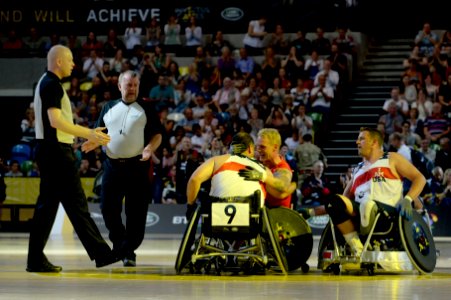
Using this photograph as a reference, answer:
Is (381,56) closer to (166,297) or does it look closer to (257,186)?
(257,186)

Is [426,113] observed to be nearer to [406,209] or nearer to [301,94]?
[301,94]

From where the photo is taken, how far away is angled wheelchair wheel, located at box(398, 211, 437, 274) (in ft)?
38.0

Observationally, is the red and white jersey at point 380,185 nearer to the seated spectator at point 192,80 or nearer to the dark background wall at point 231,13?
the seated spectator at point 192,80

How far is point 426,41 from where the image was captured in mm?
26984

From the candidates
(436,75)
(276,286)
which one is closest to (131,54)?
(436,75)

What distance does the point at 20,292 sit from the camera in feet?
30.8

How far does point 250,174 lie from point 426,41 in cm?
1615

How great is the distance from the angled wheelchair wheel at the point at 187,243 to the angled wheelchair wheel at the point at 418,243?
6.36ft

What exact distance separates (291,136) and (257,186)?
1273 centimetres

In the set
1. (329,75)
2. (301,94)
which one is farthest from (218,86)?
(329,75)

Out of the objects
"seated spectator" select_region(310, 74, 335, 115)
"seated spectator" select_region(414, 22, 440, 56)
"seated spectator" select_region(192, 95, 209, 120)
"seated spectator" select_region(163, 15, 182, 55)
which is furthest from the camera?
"seated spectator" select_region(163, 15, 182, 55)

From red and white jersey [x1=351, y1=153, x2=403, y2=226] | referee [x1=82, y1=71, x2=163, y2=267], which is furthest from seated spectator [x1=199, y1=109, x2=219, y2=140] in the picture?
red and white jersey [x1=351, y1=153, x2=403, y2=226]

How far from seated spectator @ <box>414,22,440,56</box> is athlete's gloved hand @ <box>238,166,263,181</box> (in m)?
15.7

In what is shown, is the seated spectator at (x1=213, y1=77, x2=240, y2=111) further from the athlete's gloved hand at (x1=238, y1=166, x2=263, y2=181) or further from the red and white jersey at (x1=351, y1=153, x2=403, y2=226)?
the athlete's gloved hand at (x1=238, y1=166, x2=263, y2=181)
